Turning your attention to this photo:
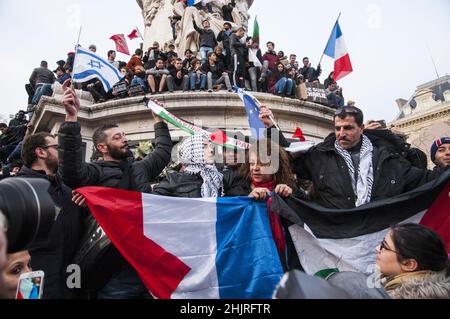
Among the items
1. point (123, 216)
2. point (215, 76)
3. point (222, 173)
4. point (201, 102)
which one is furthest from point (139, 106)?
point (123, 216)

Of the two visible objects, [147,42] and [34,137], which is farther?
[147,42]

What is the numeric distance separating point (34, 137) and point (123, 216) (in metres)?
1.11

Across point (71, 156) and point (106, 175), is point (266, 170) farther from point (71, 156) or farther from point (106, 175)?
point (71, 156)

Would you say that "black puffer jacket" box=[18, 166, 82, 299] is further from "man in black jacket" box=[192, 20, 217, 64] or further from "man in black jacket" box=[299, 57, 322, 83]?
"man in black jacket" box=[299, 57, 322, 83]

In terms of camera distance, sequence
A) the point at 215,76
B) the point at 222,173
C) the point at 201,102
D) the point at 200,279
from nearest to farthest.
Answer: the point at 200,279, the point at 222,173, the point at 201,102, the point at 215,76

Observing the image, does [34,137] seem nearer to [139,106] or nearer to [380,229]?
[380,229]

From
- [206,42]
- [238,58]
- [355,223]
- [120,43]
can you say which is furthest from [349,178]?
[120,43]

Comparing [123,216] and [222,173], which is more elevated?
[222,173]

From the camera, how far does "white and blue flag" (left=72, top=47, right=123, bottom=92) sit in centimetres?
584

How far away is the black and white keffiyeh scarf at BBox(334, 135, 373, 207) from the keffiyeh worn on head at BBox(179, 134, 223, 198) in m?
1.18

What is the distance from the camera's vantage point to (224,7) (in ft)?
58.7

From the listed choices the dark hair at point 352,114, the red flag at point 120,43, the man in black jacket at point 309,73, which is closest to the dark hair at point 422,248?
the dark hair at point 352,114

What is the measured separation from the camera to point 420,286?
6.36 feet

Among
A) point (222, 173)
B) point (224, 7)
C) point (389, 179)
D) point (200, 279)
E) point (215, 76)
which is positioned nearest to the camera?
point (200, 279)
